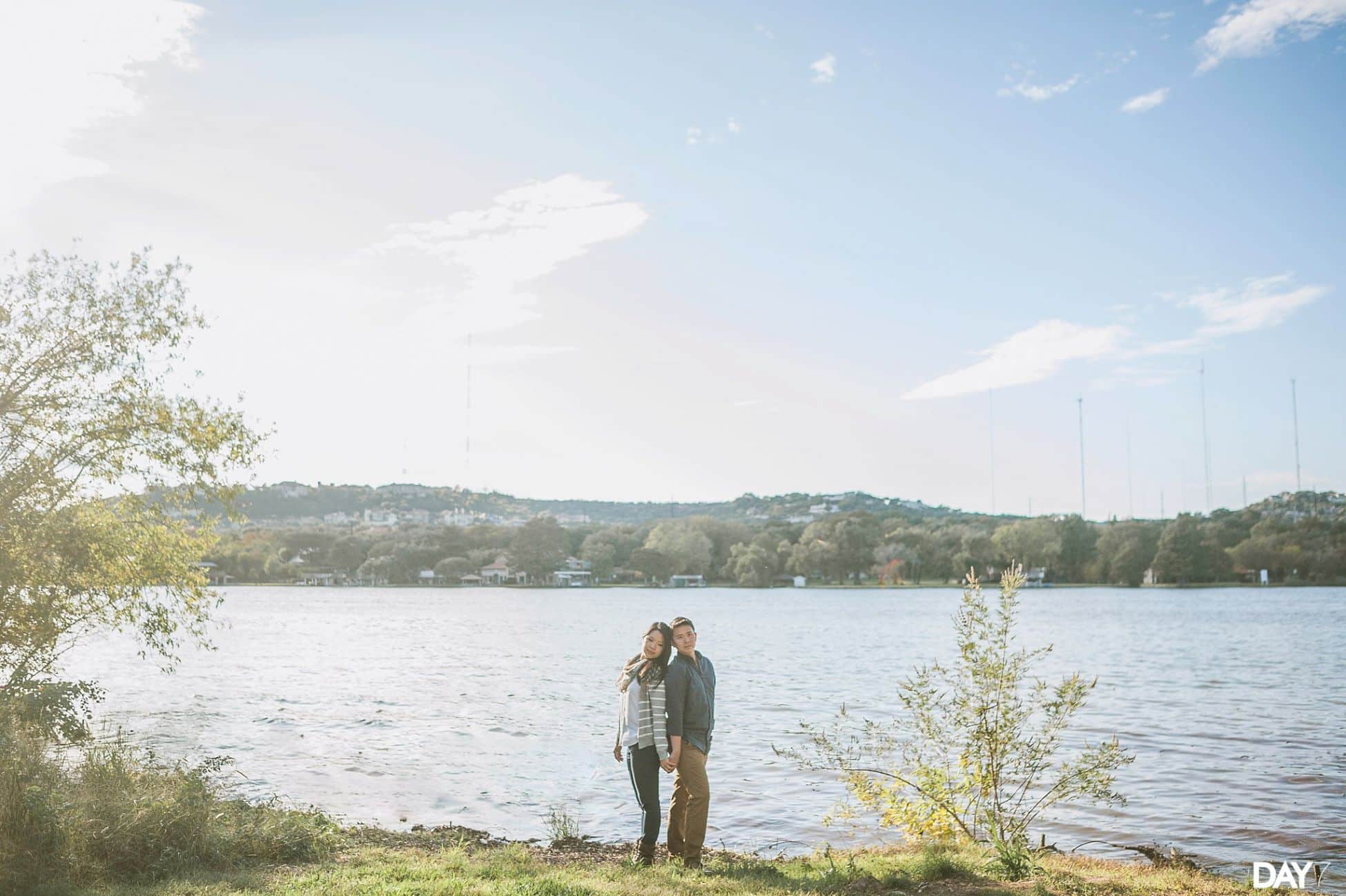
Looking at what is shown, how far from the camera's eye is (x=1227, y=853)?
13266mm

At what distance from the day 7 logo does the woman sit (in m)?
6.34

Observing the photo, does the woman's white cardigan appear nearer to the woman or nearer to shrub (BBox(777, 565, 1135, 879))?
the woman

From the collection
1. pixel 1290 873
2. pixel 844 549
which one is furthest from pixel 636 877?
pixel 844 549

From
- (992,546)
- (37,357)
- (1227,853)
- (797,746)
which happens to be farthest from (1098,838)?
(992,546)

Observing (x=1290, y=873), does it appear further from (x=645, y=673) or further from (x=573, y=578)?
(x=573, y=578)

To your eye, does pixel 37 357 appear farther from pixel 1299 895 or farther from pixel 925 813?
pixel 1299 895

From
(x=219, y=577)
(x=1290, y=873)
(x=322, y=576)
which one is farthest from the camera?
(x=322, y=576)

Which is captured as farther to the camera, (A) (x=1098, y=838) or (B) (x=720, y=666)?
(B) (x=720, y=666)

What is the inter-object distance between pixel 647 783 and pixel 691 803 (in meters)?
0.47

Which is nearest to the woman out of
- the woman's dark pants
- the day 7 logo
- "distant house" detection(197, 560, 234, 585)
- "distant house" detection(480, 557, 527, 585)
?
the woman's dark pants

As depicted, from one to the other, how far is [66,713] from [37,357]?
7.26m

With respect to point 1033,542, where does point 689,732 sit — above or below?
below

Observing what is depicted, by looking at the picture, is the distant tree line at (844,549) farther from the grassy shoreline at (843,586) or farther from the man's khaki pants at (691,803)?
the man's khaki pants at (691,803)

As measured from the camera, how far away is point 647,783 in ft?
32.8
